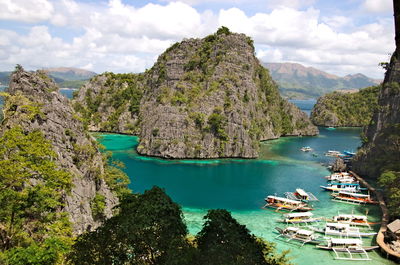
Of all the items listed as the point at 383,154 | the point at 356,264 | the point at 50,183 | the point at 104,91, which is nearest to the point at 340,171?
the point at 383,154

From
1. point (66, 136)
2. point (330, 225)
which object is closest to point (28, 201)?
point (66, 136)

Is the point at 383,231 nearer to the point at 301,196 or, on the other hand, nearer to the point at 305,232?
the point at 305,232

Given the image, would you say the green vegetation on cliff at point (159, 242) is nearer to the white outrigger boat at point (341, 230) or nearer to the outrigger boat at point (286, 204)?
the white outrigger boat at point (341, 230)

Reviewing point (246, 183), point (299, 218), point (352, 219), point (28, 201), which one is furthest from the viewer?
point (246, 183)

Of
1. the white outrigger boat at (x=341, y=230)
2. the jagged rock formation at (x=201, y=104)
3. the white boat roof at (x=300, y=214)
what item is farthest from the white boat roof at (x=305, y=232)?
the jagged rock formation at (x=201, y=104)

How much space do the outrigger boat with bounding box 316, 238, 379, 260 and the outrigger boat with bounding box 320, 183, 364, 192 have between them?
69.4 ft

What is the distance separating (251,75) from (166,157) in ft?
148

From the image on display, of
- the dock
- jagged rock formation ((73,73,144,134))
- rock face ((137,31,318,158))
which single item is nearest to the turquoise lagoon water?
the dock

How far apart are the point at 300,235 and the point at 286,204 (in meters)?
10.6

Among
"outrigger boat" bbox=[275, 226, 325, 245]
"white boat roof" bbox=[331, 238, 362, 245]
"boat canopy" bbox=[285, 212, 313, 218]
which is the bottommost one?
"outrigger boat" bbox=[275, 226, 325, 245]

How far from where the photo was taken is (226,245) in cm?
1302

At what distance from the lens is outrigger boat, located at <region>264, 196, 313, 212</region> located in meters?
45.2

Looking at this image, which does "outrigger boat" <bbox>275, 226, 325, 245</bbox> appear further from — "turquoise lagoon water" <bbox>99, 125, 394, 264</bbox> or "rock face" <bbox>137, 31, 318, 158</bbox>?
"rock face" <bbox>137, 31, 318, 158</bbox>

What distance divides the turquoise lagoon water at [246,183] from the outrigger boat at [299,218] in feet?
5.02
